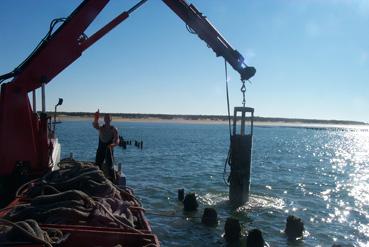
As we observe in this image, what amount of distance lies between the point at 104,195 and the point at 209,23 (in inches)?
300

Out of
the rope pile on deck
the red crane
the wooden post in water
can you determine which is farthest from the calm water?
the red crane

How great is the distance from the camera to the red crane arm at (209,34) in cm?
1415

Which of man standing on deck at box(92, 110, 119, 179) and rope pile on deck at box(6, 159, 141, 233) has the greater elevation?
man standing on deck at box(92, 110, 119, 179)

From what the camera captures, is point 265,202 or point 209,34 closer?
point 209,34

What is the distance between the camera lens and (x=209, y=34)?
568 inches

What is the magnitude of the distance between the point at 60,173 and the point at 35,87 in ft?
12.0

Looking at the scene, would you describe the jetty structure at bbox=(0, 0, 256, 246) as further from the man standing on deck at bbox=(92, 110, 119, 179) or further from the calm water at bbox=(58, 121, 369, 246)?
the calm water at bbox=(58, 121, 369, 246)

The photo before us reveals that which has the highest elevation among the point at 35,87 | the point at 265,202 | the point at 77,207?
the point at 35,87

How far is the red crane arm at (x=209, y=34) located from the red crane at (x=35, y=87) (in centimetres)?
133

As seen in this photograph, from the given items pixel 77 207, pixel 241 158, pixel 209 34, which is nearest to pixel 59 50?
pixel 209 34

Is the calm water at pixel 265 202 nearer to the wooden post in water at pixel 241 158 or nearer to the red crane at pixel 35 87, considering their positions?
the wooden post in water at pixel 241 158

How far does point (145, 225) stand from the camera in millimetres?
8062

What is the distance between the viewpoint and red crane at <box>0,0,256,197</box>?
12078 mm

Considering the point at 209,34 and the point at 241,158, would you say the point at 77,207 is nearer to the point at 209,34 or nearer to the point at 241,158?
the point at 209,34
